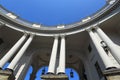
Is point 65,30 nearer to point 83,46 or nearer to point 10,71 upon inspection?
point 83,46

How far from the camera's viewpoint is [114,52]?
42.7 feet

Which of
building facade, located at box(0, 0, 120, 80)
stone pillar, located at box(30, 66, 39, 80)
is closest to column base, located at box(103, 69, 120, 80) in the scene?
building facade, located at box(0, 0, 120, 80)

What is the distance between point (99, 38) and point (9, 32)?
13.4 meters

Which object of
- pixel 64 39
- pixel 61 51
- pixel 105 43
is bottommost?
pixel 61 51

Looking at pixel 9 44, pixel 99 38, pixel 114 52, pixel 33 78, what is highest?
pixel 9 44

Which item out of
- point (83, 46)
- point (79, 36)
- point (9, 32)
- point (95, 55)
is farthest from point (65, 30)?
point (9, 32)

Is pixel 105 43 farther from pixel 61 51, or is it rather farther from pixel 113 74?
pixel 113 74

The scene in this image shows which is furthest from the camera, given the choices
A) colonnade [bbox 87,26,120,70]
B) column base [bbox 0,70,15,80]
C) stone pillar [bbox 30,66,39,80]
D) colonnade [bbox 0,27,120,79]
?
stone pillar [bbox 30,66,39,80]

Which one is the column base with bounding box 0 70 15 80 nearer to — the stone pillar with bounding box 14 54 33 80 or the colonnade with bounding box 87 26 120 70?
the stone pillar with bounding box 14 54 33 80

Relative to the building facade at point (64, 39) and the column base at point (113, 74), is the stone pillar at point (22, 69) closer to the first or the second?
the building facade at point (64, 39)

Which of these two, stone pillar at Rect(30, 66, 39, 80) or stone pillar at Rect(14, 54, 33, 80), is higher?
stone pillar at Rect(30, 66, 39, 80)

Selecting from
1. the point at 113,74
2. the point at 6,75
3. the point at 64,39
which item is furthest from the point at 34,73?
the point at 113,74

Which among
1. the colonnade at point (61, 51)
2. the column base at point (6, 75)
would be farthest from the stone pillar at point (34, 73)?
the column base at point (6, 75)

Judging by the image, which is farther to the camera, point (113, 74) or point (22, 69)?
point (22, 69)
